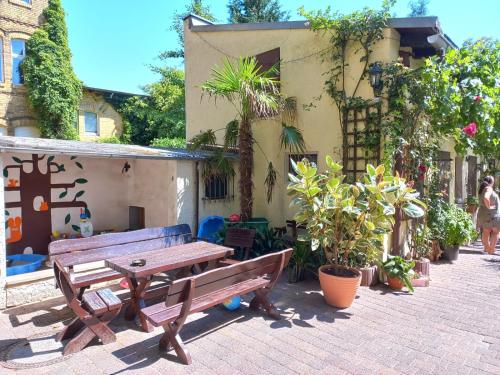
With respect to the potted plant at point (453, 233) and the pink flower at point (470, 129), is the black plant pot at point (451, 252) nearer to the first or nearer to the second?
the potted plant at point (453, 233)

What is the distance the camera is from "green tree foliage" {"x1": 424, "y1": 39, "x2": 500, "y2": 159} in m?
5.61

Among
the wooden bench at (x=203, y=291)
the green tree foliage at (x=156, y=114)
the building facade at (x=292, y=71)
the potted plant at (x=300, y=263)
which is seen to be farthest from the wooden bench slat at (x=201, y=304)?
the green tree foliage at (x=156, y=114)

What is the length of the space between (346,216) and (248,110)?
9.66ft

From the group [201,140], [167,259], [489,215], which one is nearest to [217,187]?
[201,140]

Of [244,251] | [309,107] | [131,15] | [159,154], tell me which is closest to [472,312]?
[244,251]

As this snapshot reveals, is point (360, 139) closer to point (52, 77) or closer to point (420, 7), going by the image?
point (52, 77)

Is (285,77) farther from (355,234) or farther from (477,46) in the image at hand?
(355,234)

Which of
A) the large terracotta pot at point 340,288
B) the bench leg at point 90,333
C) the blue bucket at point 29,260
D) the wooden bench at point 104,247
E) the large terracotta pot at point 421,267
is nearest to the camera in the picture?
the bench leg at point 90,333

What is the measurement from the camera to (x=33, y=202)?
6.49m

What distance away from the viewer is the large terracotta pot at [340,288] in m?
4.37

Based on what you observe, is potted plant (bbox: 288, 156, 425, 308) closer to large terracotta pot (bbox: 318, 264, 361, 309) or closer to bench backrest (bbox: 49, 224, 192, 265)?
large terracotta pot (bbox: 318, 264, 361, 309)

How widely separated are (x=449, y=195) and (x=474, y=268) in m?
2.31

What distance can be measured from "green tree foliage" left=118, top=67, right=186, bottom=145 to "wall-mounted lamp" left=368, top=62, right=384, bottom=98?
1395cm

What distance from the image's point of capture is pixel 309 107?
6.88 metres
